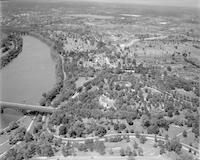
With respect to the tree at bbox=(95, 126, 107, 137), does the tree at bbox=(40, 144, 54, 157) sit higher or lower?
lower

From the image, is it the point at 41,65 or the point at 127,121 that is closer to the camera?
the point at 127,121

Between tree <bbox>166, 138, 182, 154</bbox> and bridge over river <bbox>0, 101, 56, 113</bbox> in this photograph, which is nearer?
tree <bbox>166, 138, 182, 154</bbox>

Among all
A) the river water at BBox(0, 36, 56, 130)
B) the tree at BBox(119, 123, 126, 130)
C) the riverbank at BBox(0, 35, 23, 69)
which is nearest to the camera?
the tree at BBox(119, 123, 126, 130)

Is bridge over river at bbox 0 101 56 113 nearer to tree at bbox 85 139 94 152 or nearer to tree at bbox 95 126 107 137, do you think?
tree at bbox 95 126 107 137

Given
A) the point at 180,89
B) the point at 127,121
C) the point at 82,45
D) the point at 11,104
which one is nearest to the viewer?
the point at 127,121

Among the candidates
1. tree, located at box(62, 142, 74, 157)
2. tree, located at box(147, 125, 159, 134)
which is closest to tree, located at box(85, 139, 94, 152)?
tree, located at box(62, 142, 74, 157)

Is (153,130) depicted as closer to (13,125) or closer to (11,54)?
(13,125)

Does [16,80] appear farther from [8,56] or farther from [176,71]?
[176,71]

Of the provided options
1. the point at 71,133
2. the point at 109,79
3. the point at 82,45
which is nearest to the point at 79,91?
the point at 109,79
